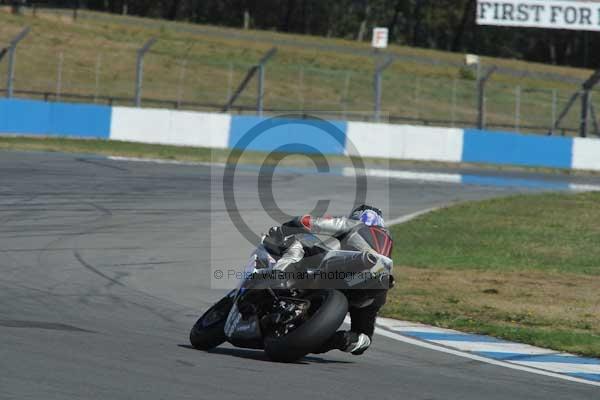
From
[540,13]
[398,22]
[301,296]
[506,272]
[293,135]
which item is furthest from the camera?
[398,22]

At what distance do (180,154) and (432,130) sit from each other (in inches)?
311

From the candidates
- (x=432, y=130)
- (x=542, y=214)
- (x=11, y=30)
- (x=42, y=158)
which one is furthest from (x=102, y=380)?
(x=11, y=30)

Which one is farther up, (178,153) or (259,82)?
(259,82)

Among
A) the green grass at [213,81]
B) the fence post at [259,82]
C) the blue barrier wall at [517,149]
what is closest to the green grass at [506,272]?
the blue barrier wall at [517,149]

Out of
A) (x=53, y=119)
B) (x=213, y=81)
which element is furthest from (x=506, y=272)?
(x=213, y=81)

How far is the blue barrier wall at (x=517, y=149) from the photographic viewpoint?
33.0 metres

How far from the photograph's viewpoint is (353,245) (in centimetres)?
746

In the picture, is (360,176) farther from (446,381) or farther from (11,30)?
(11,30)

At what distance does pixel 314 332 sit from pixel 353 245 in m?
0.73

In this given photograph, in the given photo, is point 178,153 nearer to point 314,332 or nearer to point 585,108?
point 585,108

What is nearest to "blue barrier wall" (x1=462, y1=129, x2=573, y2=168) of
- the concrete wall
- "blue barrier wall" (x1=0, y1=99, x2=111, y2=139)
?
the concrete wall

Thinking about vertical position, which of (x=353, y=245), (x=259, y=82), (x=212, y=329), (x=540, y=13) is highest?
(x=540, y=13)

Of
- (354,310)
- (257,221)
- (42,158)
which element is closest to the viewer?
(354,310)

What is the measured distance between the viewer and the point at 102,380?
5969 millimetres
